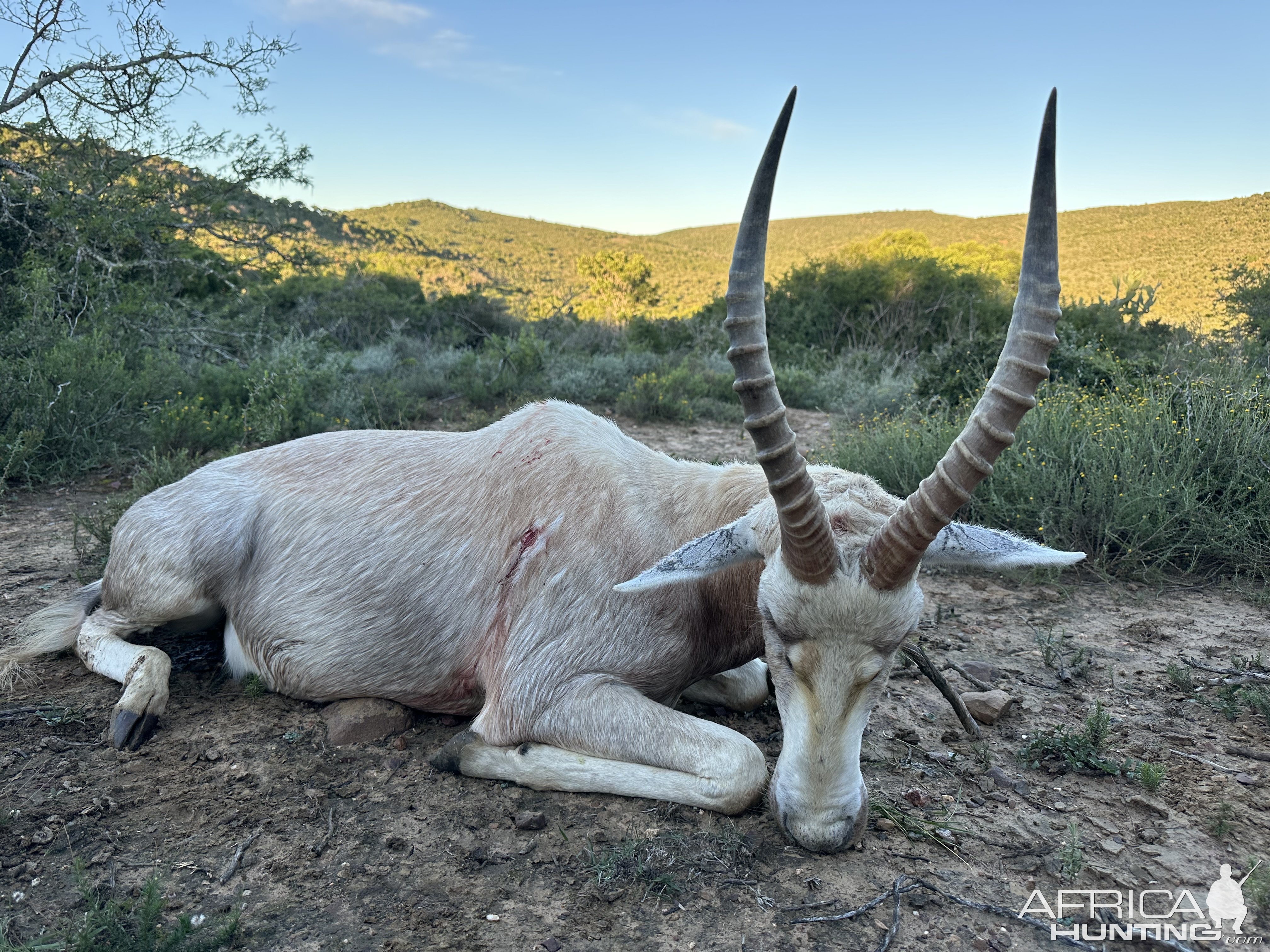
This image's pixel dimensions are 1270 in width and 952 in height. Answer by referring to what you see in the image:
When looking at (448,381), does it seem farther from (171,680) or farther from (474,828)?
(474,828)

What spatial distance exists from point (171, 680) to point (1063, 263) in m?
42.3

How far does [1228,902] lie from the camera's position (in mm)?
2611

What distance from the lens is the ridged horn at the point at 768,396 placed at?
97.3 inches

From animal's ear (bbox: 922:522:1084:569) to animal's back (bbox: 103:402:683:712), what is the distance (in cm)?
111

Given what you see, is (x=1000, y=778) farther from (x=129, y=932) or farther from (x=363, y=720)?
(x=129, y=932)

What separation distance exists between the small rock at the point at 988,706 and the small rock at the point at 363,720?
2522 millimetres

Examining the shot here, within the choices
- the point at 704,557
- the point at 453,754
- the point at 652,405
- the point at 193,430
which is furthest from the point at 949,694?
the point at 652,405

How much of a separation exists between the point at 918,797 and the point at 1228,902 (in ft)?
3.18

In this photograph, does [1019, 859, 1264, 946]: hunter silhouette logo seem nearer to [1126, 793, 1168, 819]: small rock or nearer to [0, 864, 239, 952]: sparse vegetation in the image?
[1126, 793, 1168, 819]: small rock

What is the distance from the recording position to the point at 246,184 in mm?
11609

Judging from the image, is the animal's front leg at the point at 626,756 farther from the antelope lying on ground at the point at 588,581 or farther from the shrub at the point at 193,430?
the shrub at the point at 193,430

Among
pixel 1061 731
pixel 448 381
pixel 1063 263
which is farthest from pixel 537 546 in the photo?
pixel 1063 263

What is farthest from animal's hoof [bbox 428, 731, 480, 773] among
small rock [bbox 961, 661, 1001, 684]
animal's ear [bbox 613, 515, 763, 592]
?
small rock [bbox 961, 661, 1001, 684]

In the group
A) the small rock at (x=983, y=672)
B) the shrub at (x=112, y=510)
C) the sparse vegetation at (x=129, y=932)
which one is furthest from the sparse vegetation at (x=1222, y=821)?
the shrub at (x=112, y=510)
